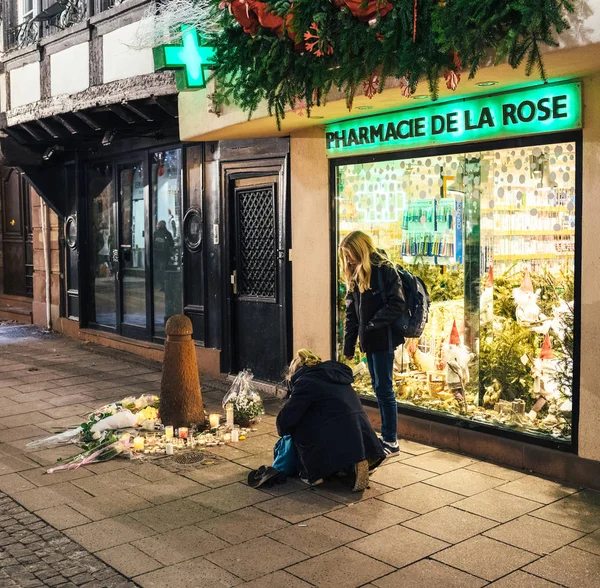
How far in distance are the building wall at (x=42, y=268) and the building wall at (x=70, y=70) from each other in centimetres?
329

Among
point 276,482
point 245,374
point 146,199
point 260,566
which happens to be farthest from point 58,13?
point 260,566

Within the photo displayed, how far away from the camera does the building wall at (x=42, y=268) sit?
1515 centimetres

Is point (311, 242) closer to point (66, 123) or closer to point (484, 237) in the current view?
point (484, 237)

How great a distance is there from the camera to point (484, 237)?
7.18m

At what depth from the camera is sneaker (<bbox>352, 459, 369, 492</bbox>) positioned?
610cm

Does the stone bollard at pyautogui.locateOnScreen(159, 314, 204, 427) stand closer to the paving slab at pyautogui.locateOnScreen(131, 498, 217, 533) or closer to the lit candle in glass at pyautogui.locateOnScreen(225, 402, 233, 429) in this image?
the lit candle in glass at pyautogui.locateOnScreen(225, 402, 233, 429)

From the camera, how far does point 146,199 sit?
1238cm

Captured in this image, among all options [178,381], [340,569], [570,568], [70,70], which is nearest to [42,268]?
[70,70]

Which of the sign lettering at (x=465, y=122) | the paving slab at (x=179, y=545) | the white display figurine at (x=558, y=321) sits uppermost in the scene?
the sign lettering at (x=465, y=122)

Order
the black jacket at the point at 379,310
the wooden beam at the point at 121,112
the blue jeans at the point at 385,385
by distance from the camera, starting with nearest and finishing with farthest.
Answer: the black jacket at the point at 379,310 → the blue jeans at the point at 385,385 → the wooden beam at the point at 121,112

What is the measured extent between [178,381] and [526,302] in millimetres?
3321

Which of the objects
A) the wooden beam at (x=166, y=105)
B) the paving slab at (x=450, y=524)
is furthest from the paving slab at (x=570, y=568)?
the wooden beam at (x=166, y=105)

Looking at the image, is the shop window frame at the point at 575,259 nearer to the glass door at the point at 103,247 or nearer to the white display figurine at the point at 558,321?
the white display figurine at the point at 558,321

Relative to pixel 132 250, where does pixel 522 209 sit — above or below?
above
